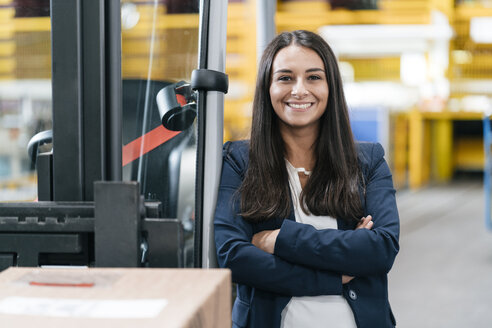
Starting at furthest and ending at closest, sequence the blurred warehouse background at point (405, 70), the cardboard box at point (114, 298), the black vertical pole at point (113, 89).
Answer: the blurred warehouse background at point (405, 70) < the black vertical pole at point (113, 89) < the cardboard box at point (114, 298)

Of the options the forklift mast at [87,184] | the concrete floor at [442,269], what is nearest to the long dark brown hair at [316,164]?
the forklift mast at [87,184]

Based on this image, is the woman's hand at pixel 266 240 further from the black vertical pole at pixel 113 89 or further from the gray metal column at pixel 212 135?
the black vertical pole at pixel 113 89

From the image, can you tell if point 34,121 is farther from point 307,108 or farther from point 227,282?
point 227,282

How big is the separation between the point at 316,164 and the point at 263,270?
1.15 feet

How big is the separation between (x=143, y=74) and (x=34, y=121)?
13.8 inches

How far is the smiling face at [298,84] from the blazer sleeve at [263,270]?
328 mm

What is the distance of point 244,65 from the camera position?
661 centimetres

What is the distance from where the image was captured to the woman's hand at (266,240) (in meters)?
1.37

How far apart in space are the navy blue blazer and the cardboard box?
0.61 metres

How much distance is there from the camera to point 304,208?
1440mm

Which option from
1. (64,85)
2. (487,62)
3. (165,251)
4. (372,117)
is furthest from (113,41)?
(487,62)

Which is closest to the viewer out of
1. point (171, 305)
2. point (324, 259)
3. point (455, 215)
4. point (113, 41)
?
point (171, 305)

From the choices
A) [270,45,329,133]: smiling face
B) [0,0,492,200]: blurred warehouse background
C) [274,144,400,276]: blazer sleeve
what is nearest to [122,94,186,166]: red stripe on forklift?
[270,45,329,133]: smiling face

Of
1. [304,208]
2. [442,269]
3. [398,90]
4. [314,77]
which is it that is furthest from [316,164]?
[398,90]
